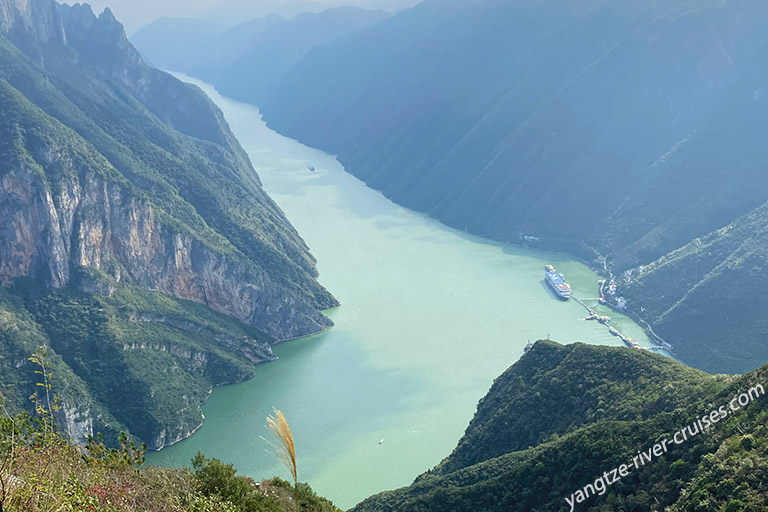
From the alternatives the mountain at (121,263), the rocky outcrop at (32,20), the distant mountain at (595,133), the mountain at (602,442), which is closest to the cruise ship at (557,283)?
the distant mountain at (595,133)

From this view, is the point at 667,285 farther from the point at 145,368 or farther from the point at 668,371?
the point at 145,368

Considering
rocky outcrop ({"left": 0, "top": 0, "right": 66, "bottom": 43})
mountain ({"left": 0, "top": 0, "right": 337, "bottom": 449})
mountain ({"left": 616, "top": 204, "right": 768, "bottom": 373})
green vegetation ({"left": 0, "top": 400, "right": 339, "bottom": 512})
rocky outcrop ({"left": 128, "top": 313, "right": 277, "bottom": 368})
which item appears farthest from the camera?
rocky outcrop ({"left": 0, "top": 0, "right": 66, "bottom": 43})

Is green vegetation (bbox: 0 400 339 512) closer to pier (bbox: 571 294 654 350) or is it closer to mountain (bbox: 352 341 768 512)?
mountain (bbox: 352 341 768 512)

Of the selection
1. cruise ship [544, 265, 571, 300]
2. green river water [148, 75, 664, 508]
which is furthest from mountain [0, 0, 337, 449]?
cruise ship [544, 265, 571, 300]

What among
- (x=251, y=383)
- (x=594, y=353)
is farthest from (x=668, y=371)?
(x=251, y=383)

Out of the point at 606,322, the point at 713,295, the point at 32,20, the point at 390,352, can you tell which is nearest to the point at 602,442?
the point at 390,352

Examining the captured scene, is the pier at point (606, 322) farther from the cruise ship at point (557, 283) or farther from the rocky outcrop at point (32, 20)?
the rocky outcrop at point (32, 20)
